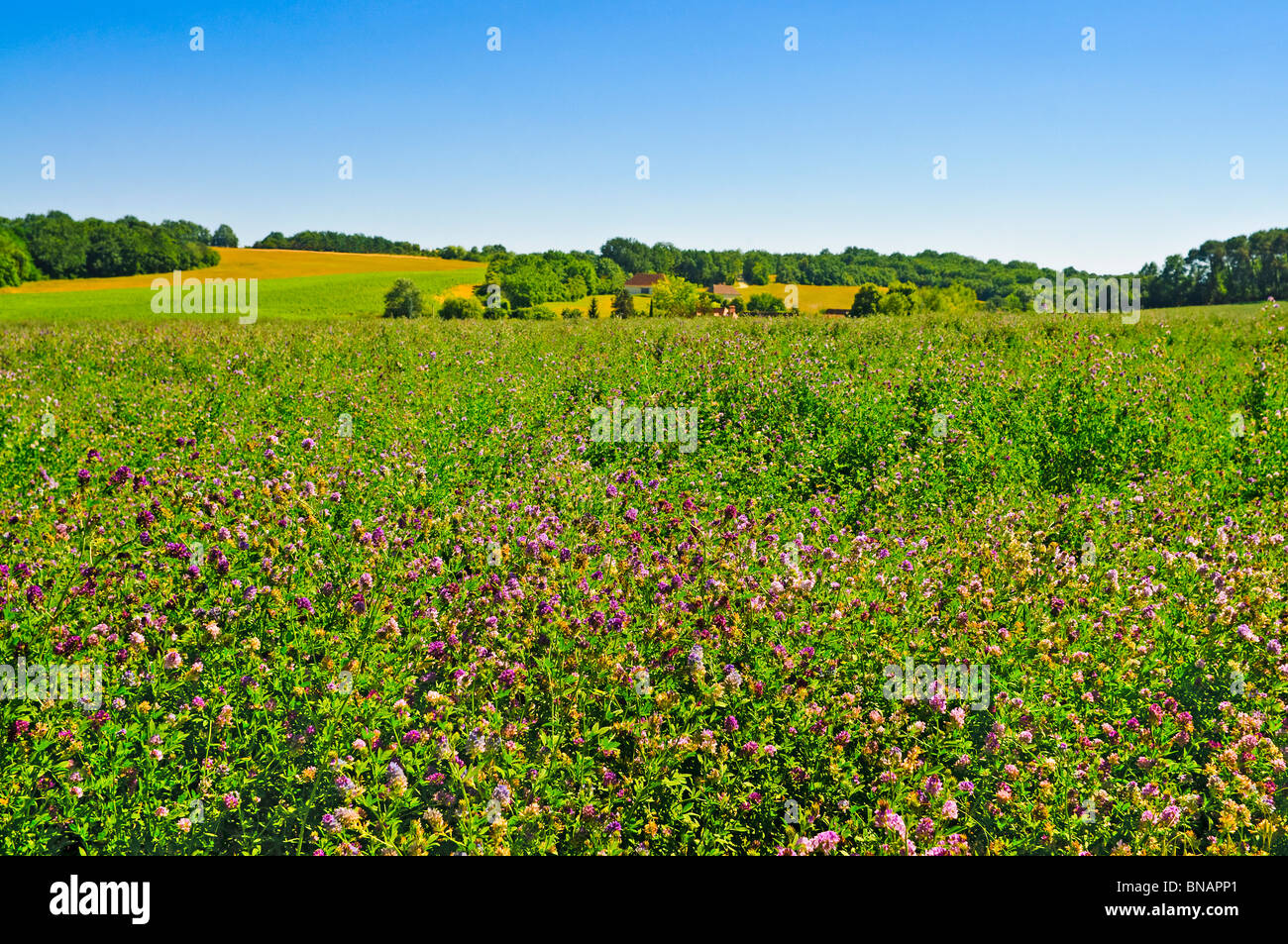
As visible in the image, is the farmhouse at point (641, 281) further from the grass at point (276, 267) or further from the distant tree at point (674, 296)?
the distant tree at point (674, 296)

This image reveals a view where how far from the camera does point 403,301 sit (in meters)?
Result: 41.8

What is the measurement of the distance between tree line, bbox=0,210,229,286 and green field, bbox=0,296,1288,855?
64.1 meters

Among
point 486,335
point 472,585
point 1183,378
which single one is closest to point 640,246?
point 486,335

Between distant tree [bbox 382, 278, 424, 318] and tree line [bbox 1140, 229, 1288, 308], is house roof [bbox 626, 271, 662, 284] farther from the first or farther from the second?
tree line [bbox 1140, 229, 1288, 308]

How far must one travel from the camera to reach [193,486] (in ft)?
16.7

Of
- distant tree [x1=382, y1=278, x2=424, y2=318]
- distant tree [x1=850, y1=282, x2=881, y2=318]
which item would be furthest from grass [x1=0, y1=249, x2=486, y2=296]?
distant tree [x1=850, y1=282, x2=881, y2=318]

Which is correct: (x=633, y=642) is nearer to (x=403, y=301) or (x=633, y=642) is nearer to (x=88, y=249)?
(x=403, y=301)

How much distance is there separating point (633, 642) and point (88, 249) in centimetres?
7208

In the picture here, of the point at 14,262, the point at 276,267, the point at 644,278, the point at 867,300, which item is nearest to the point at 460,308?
the point at 867,300

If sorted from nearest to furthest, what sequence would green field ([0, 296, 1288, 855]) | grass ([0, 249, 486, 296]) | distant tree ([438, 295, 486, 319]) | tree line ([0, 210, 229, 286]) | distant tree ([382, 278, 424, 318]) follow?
green field ([0, 296, 1288, 855]) → distant tree ([438, 295, 486, 319]) → distant tree ([382, 278, 424, 318]) → grass ([0, 249, 486, 296]) → tree line ([0, 210, 229, 286])

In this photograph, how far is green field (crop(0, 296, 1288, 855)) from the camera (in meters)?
→ 2.76

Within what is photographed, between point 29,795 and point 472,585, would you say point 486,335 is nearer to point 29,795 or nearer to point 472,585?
point 472,585

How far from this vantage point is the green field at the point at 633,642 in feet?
9.04

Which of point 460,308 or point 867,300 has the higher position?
point 867,300
